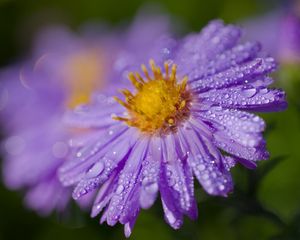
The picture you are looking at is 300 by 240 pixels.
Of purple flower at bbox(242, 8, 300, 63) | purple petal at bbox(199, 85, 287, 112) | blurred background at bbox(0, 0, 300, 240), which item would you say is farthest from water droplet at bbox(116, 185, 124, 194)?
purple flower at bbox(242, 8, 300, 63)

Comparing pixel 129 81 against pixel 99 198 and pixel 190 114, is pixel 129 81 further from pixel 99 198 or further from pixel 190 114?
pixel 99 198

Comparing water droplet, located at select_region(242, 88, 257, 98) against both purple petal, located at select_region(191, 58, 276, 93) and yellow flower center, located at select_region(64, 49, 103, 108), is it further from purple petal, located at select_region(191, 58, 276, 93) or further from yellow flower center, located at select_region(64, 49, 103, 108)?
yellow flower center, located at select_region(64, 49, 103, 108)

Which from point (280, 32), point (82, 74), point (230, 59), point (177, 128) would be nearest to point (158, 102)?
point (177, 128)

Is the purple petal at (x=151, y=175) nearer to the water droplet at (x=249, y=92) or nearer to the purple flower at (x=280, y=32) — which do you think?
the water droplet at (x=249, y=92)

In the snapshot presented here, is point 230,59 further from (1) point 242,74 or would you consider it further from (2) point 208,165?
(2) point 208,165

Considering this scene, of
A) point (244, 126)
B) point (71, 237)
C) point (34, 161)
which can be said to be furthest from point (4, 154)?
point (244, 126)

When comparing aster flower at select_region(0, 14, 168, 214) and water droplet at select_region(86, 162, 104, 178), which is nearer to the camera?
water droplet at select_region(86, 162, 104, 178)

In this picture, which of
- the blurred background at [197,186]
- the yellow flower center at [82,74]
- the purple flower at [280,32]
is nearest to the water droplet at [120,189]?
the blurred background at [197,186]
